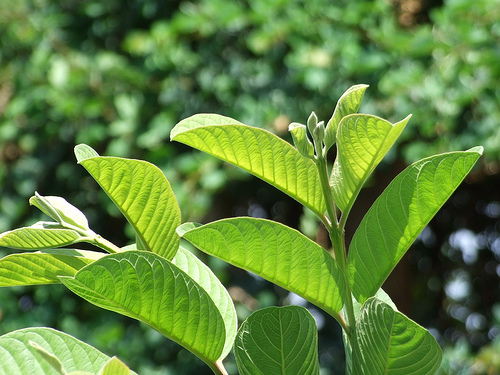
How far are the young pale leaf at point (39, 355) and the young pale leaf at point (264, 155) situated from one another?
0.47ft

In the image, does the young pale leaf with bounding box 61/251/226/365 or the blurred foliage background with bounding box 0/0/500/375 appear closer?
the young pale leaf with bounding box 61/251/226/365

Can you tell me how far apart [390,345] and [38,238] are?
216 millimetres

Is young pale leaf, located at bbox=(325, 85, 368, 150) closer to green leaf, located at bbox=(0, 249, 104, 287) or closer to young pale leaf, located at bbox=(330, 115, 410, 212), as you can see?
young pale leaf, located at bbox=(330, 115, 410, 212)

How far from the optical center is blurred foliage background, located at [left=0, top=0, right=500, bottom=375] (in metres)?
1.73

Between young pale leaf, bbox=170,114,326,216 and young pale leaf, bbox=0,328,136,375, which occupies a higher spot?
young pale leaf, bbox=170,114,326,216

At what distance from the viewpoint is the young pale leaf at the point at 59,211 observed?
0.38 metres

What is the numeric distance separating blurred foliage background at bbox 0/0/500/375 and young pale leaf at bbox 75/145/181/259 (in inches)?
51.3

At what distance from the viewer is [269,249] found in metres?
0.38

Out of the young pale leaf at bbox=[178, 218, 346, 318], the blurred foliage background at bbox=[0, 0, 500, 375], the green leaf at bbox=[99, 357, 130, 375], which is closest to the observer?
the green leaf at bbox=[99, 357, 130, 375]

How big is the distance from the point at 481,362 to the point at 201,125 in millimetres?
1794

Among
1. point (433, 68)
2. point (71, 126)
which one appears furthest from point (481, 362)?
point (71, 126)

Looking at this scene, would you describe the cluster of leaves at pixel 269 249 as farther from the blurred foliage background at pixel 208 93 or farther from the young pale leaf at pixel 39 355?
the blurred foliage background at pixel 208 93

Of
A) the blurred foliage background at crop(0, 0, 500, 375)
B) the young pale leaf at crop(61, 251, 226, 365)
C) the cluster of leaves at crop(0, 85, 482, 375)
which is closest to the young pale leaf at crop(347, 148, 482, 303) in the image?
the cluster of leaves at crop(0, 85, 482, 375)

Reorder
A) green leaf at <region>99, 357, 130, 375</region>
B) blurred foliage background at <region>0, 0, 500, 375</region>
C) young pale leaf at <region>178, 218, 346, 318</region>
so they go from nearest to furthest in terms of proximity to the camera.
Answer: green leaf at <region>99, 357, 130, 375</region> < young pale leaf at <region>178, 218, 346, 318</region> < blurred foliage background at <region>0, 0, 500, 375</region>
